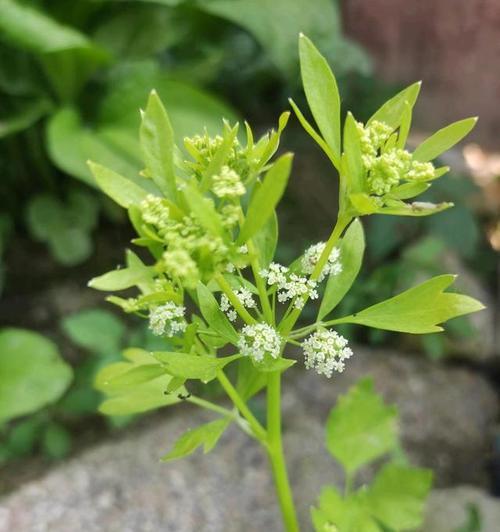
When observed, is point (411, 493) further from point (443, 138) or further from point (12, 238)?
point (12, 238)

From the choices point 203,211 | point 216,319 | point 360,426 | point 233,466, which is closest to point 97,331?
point 233,466

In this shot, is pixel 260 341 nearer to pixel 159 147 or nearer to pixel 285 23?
pixel 159 147

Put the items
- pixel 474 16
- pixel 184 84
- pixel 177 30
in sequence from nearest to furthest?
pixel 184 84, pixel 177 30, pixel 474 16

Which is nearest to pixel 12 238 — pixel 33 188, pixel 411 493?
pixel 33 188

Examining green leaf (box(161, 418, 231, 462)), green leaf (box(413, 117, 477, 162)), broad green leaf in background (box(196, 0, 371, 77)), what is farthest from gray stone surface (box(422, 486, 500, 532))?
broad green leaf in background (box(196, 0, 371, 77))

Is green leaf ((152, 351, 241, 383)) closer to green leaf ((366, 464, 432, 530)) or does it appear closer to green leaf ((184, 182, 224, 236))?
green leaf ((184, 182, 224, 236))

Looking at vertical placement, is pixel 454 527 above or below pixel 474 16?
below
